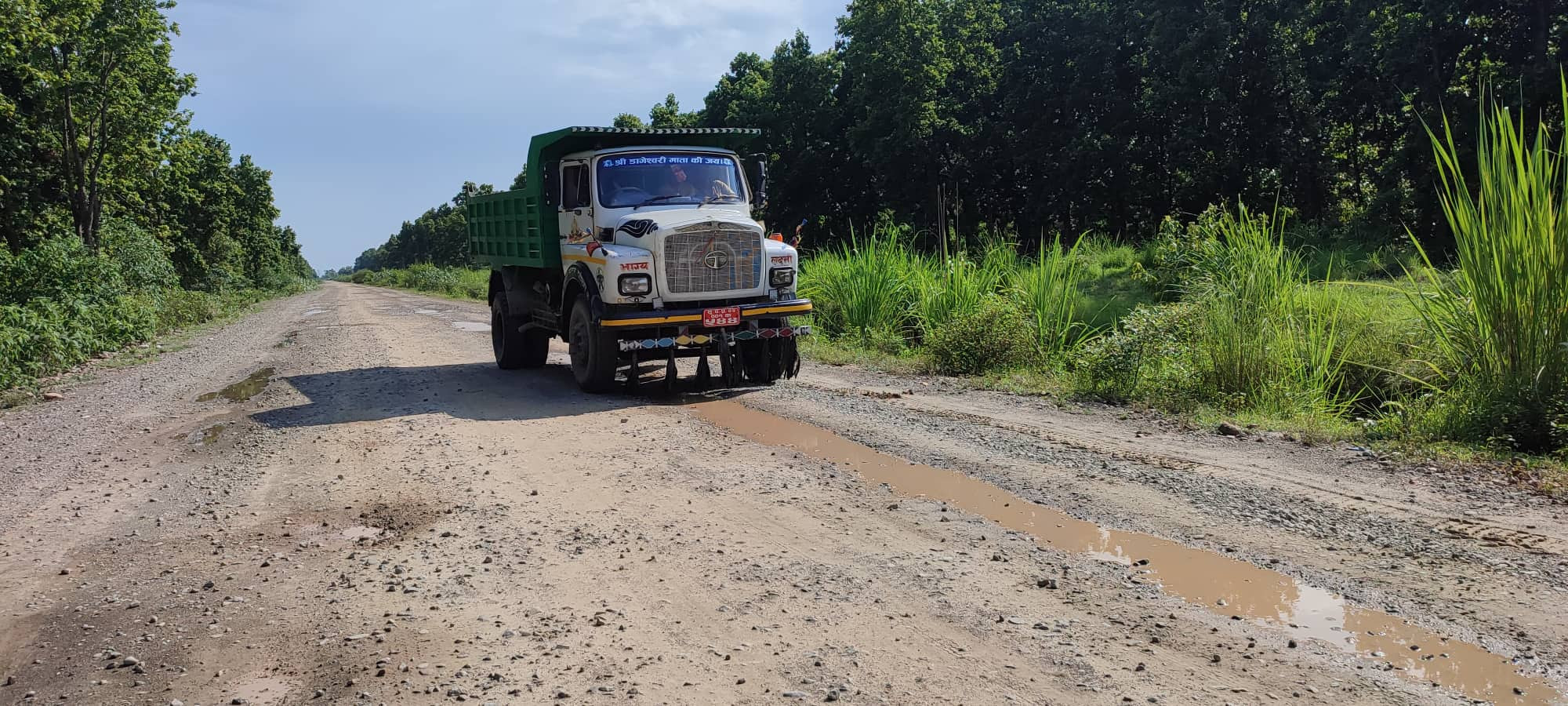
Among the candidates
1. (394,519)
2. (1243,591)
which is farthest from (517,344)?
(1243,591)

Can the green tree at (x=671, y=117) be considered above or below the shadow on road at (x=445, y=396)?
above

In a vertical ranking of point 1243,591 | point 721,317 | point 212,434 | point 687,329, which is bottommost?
point 1243,591

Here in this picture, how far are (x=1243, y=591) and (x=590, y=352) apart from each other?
711 cm

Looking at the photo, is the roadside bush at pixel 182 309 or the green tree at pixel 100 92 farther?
the green tree at pixel 100 92

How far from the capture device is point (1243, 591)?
4453 millimetres

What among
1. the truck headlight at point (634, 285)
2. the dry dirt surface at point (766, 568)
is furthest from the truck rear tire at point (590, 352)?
the dry dirt surface at point (766, 568)

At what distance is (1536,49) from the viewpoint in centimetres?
2359

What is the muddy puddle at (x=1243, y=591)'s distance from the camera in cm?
354

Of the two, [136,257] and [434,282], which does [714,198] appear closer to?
[136,257]

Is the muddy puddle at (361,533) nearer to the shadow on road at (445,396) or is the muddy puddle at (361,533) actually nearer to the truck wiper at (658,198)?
the shadow on road at (445,396)

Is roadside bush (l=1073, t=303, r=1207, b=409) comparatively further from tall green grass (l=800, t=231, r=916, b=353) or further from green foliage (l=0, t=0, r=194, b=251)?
green foliage (l=0, t=0, r=194, b=251)

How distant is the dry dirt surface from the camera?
3619 millimetres

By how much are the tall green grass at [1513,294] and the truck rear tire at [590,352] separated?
705cm

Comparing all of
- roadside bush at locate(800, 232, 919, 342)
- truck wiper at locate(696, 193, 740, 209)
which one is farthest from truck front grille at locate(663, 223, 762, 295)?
roadside bush at locate(800, 232, 919, 342)
